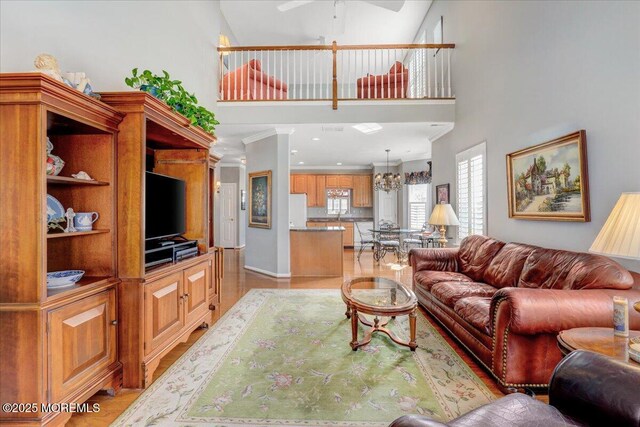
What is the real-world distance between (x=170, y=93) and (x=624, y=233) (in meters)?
3.13

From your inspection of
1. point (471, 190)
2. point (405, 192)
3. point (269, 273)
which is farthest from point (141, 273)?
point (405, 192)

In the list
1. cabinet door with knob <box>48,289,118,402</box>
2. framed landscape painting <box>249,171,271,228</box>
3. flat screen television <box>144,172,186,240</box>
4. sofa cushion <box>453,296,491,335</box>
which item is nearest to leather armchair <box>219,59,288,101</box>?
framed landscape painting <box>249,171,271,228</box>

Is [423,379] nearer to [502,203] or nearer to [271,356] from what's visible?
[271,356]

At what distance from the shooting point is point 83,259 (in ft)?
6.46

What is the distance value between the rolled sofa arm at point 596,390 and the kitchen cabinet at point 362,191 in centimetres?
840

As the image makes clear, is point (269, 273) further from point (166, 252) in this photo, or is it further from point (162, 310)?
point (162, 310)

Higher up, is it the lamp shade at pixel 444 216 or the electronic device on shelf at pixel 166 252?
the lamp shade at pixel 444 216

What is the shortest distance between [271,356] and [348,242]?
6.83m

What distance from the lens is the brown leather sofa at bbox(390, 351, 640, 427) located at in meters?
0.97

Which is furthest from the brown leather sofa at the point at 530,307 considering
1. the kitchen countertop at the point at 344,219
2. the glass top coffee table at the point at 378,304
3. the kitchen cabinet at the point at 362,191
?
the kitchen cabinet at the point at 362,191

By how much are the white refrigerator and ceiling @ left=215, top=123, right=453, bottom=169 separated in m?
1.32

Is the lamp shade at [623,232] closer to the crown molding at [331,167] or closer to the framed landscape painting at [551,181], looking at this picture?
the framed landscape painting at [551,181]

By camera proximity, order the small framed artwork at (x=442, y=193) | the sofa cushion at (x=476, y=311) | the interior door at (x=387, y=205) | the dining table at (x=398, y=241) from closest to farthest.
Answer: the sofa cushion at (x=476, y=311)
the small framed artwork at (x=442, y=193)
the dining table at (x=398, y=241)
the interior door at (x=387, y=205)

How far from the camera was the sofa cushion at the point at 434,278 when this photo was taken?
3.19 meters
